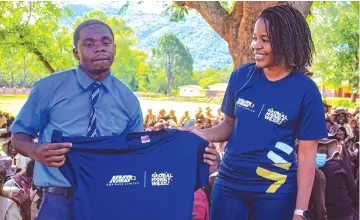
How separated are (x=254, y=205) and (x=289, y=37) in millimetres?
851

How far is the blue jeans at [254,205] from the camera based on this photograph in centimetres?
288

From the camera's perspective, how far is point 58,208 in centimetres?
285

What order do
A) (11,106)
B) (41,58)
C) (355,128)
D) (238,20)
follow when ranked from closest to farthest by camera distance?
(238,20) → (355,128) → (41,58) → (11,106)

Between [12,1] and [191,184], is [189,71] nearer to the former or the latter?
[12,1]

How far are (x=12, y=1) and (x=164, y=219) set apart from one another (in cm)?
1706

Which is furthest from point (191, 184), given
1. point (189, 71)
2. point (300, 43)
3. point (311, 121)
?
point (189, 71)

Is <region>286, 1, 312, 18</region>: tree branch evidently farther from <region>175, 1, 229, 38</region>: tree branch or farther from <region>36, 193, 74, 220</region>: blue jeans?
<region>36, 193, 74, 220</region>: blue jeans

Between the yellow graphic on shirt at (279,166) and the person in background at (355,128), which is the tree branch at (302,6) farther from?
the yellow graphic on shirt at (279,166)

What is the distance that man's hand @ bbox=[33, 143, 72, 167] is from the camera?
2617mm

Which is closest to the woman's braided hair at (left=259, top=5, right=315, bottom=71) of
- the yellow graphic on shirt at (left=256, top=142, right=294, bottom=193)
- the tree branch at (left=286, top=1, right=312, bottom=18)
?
the yellow graphic on shirt at (left=256, top=142, right=294, bottom=193)

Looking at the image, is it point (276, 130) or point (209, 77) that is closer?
point (276, 130)

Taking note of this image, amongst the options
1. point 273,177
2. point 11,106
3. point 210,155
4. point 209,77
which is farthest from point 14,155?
point 209,77

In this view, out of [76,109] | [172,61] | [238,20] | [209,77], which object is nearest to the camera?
[76,109]

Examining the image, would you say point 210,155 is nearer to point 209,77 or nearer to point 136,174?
point 136,174
